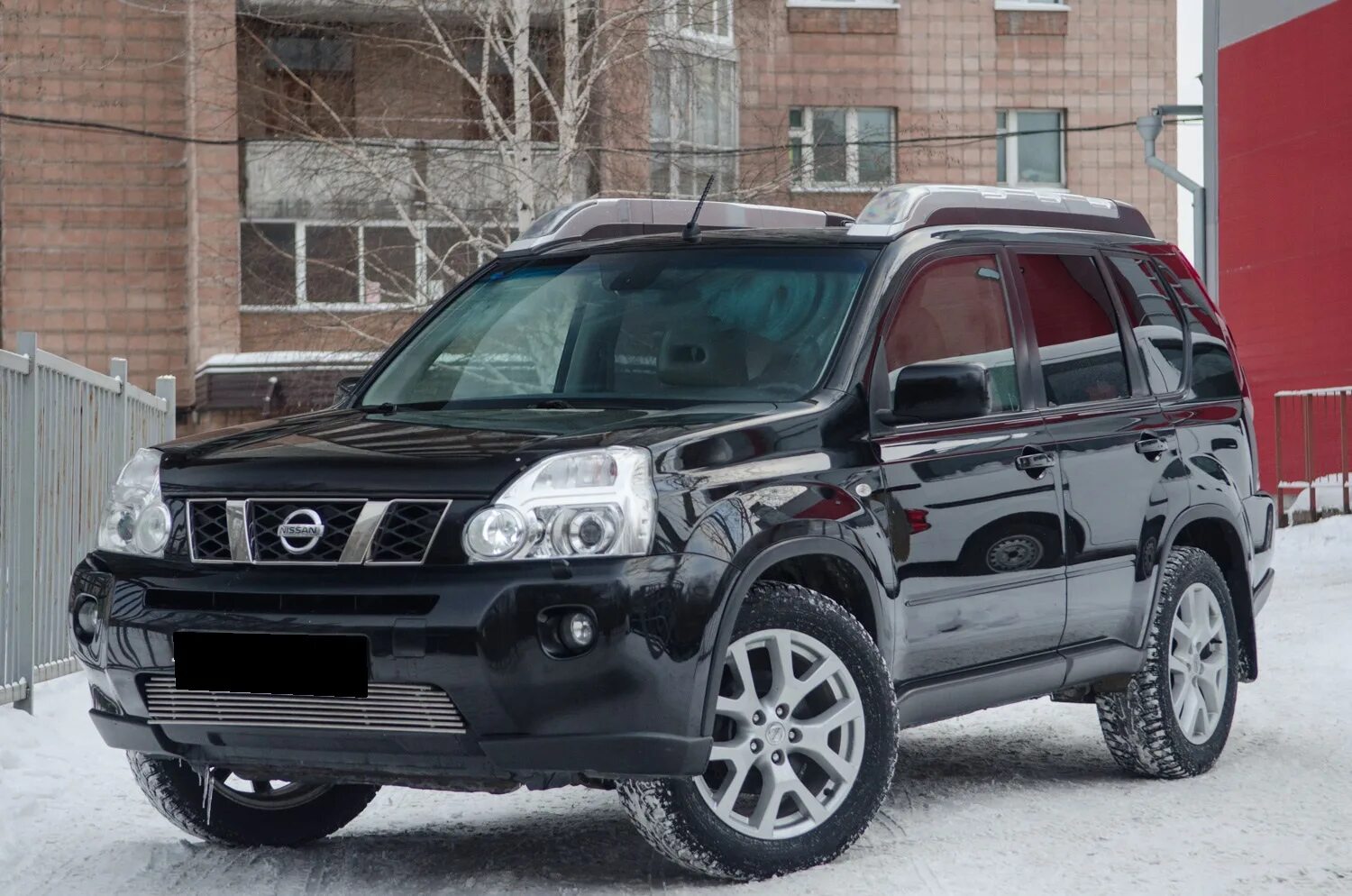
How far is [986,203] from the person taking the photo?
6.64 meters

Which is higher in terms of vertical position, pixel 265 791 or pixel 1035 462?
pixel 1035 462

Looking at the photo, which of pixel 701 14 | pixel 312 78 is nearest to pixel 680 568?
pixel 701 14

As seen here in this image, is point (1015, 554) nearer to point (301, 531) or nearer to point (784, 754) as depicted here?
point (784, 754)

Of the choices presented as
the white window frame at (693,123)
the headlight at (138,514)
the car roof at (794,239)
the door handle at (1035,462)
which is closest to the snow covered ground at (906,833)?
the headlight at (138,514)

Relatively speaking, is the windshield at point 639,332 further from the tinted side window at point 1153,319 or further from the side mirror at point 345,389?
the tinted side window at point 1153,319

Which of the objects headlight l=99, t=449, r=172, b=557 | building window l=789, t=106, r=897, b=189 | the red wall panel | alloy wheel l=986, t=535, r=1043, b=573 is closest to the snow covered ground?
alloy wheel l=986, t=535, r=1043, b=573

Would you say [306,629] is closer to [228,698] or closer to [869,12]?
[228,698]

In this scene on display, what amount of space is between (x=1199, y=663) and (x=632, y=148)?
18.9 m

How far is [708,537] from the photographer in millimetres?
5000

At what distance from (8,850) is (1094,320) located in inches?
150

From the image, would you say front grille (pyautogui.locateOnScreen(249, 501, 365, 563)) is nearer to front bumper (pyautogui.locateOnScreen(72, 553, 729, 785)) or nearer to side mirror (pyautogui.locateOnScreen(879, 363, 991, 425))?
front bumper (pyautogui.locateOnScreen(72, 553, 729, 785))

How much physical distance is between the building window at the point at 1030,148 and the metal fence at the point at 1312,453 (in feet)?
45.3

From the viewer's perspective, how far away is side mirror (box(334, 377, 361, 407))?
→ 21.5 feet

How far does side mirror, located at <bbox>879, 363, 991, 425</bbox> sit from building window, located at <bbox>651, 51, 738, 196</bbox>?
18.2m
